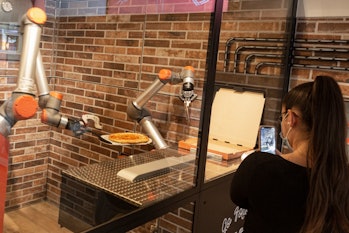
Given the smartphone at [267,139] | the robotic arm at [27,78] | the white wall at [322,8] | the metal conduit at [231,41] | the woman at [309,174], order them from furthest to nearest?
the metal conduit at [231,41]
the white wall at [322,8]
the smartphone at [267,139]
the woman at [309,174]
the robotic arm at [27,78]

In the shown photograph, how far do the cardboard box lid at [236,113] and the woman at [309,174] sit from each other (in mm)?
922

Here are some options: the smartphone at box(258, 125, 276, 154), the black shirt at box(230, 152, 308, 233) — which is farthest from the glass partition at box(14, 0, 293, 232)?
the black shirt at box(230, 152, 308, 233)

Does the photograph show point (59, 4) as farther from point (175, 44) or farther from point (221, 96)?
point (221, 96)

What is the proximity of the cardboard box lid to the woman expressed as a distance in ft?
3.03

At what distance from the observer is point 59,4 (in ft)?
5.83

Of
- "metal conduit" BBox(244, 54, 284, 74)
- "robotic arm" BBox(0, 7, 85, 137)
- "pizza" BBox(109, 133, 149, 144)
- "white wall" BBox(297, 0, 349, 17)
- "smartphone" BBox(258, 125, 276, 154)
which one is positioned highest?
"white wall" BBox(297, 0, 349, 17)

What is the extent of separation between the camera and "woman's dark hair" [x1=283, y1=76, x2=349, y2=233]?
97cm

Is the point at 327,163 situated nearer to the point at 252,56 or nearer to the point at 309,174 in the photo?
the point at 309,174

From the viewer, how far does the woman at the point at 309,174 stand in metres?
0.98

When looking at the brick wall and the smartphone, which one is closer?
the smartphone

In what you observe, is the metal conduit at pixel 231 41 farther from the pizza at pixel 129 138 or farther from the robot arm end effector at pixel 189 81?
the pizza at pixel 129 138

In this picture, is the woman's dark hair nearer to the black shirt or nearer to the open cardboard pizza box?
the black shirt

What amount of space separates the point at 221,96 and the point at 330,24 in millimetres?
699

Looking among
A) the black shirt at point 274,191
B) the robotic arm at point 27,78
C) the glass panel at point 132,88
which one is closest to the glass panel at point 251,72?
the glass panel at point 132,88
